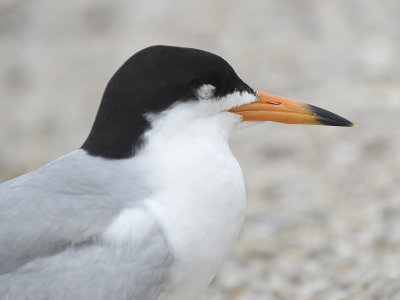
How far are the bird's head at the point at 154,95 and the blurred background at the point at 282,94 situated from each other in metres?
1.32

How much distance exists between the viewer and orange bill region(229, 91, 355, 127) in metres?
3.57

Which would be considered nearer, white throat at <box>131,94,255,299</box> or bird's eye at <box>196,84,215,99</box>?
white throat at <box>131,94,255,299</box>

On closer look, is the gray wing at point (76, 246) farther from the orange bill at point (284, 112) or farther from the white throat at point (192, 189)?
the orange bill at point (284, 112)

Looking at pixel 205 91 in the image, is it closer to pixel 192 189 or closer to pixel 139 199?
pixel 192 189

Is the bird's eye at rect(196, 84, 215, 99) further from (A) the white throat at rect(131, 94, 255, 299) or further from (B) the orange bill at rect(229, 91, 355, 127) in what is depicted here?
(B) the orange bill at rect(229, 91, 355, 127)

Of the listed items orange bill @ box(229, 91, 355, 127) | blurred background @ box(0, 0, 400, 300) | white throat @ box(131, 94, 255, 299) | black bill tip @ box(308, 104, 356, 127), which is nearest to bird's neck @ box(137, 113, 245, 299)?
white throat @ box(131, 94, 255, 299)

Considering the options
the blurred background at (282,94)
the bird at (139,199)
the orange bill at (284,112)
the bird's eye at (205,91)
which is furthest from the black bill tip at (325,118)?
the blurred background at (282,94)

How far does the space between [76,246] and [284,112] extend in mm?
1077

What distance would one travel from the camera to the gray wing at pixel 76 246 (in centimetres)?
304

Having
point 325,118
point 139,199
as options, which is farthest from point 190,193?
point 325,118

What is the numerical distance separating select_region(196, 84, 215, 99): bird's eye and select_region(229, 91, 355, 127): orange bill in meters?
0.25

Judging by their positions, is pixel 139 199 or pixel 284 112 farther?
pixel 284 112

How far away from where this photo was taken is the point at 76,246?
310cm

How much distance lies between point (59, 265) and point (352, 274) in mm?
1948
